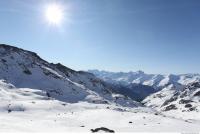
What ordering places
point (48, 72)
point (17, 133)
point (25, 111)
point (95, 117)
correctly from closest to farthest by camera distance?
1. point (17, 133)
2. point (95, 117)
3. point (25, 111)
4. point (48, 72)

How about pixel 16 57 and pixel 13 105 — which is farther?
pixel 16 57

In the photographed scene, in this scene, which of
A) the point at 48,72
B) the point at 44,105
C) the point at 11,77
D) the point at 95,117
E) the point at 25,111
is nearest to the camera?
the point at 95,117

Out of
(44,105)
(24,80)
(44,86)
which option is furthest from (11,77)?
(44,105)

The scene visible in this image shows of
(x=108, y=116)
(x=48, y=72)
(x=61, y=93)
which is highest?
(x=48, y=72)

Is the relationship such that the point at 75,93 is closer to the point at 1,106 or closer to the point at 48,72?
the point at 48,72

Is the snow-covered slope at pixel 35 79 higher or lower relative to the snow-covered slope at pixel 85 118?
higher

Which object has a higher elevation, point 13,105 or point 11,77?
point 11,77

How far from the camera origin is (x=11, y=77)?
496 ft

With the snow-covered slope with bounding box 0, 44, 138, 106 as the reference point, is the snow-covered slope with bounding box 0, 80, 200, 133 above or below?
below

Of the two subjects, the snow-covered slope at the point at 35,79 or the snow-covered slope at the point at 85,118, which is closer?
the snow-covered slope at the point at 85,118

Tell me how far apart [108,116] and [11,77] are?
105263mm

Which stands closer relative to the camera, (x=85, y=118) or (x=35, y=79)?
(x=85, y=118)

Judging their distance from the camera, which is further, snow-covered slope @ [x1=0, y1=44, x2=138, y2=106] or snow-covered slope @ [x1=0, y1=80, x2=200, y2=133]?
snow-covered slope @ [x1=0, y1=44, x2=138, y2=106]

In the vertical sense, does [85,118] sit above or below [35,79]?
below
